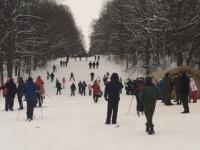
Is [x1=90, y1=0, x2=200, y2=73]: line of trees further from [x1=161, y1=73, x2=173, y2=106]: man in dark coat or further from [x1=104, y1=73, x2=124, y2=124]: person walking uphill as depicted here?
[x1=104, y1=73, x2=124, y2=124]: person walking uphill

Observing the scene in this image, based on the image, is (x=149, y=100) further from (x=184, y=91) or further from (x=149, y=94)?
(x=184, y=91)

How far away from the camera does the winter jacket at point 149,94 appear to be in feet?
58.1

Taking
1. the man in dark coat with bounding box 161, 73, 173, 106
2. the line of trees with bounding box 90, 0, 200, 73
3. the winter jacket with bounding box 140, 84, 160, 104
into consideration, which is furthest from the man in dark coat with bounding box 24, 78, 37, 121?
the line of trees with bounding box 90, 0, 200, 73

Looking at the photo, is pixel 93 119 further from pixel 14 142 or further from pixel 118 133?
pixel 14 142

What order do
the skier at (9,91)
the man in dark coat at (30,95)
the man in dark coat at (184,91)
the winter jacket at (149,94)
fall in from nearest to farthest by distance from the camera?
1. the winter jacket at (149,94)
2. the man in dark coat at (30,95)
3. the man in dark coat at (184,91)
4. the skier at (9,91)

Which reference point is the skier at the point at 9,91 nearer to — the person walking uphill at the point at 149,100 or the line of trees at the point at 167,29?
the person walking uphill at the point at 149,100

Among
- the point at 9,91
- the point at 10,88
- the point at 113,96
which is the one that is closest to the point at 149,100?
the point at 113,96

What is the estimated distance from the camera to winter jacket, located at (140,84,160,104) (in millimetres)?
17703

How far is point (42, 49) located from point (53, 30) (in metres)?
12.8

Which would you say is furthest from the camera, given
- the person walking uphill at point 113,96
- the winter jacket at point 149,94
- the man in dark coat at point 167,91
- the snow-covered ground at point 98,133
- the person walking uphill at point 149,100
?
the man in dark coat at point 167,91

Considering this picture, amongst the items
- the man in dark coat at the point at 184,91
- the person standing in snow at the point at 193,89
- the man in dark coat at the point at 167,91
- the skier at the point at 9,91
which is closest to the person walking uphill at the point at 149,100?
the man in dark coat at the point at 184,91

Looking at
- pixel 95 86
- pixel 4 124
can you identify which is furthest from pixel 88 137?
pixel 95 86

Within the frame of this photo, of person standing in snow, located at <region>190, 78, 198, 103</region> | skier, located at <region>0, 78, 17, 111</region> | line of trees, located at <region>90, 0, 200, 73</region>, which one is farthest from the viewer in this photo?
line of trees, located at <region>90, 0, 200, 73</region>

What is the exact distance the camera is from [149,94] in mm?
17734
